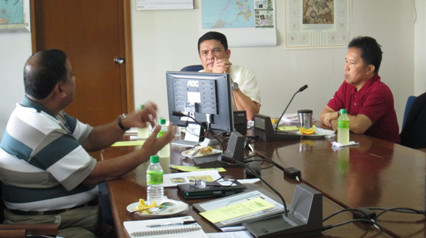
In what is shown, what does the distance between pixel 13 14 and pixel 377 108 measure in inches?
117

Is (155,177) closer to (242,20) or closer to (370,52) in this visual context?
(370,52)

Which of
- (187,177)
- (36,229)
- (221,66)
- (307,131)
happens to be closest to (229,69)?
(221,66)

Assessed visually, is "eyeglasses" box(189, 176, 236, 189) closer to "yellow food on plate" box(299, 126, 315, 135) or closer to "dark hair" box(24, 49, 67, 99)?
"dark hair" box(24, 49, 67, 99)

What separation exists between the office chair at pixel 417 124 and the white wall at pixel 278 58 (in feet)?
5.62

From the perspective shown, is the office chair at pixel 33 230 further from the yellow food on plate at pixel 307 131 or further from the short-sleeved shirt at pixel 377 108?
the short-sleeved shirt at pixel 377 108

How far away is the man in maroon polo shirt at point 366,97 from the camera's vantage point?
9.83ft

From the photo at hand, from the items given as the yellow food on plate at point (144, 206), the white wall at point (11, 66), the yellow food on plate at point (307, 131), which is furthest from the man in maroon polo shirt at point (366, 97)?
the white wall at point (11, 66)

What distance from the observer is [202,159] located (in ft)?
7.29

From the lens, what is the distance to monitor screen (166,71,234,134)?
2.52 metres

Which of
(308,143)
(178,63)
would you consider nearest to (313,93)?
(178,63)

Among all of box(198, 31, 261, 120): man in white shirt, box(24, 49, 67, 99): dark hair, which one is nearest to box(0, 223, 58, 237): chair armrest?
box(24, 49, 67, 99): dark hair

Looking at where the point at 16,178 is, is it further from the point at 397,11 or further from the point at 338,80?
the point at 397,11

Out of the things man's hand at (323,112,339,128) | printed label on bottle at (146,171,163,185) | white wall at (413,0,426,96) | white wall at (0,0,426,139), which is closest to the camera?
printed label on bottle at (146,171,163,185)

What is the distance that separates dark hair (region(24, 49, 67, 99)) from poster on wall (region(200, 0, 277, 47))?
2.54m
